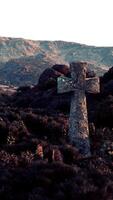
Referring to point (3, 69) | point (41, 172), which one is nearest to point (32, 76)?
point (3, 69)

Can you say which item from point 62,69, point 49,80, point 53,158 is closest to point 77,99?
point 53,158

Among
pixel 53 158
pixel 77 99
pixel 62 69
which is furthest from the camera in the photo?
pixel 62 69

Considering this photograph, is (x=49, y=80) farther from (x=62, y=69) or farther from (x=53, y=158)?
(x=53, y=158)

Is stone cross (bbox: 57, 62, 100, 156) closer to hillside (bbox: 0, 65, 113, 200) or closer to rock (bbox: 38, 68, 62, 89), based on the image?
hillside (bbox: 0, 65, 113, 200)

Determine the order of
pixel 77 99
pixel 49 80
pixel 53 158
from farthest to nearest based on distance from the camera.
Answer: pixel 49 80
pixel 77 99
pixel 53 158

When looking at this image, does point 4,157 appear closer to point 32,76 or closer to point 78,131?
point 78,131

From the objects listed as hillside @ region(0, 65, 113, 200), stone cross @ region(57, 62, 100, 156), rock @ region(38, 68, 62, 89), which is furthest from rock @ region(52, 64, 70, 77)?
stone cross @ region(57, 62, 100, 156)

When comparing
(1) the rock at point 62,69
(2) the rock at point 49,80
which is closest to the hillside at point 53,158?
(2) the rock at point 49,80

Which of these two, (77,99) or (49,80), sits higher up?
(49,80)

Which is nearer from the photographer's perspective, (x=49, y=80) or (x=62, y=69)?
(x=49, y=80)

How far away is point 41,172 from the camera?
40.4 ft

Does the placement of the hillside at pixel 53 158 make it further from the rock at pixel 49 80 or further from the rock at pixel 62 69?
the rock at pixel 62 69

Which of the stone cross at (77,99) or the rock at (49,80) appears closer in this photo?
the stone cross at (77,99)

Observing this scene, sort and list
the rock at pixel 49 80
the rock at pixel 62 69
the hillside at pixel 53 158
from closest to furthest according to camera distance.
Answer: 1. the hillside at pixel 53 158
2. the rock at pixel 49 80
3. the rock at pixel 62 69
